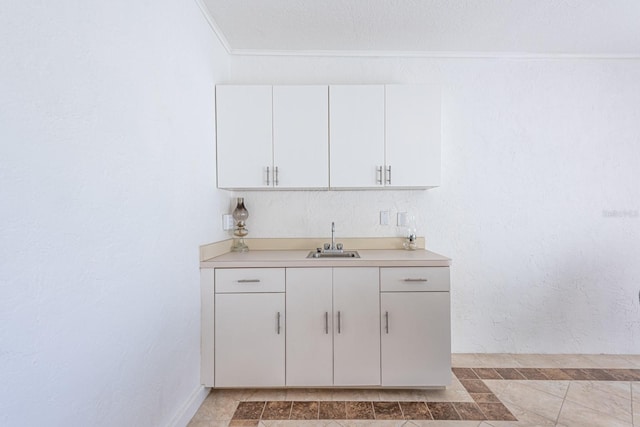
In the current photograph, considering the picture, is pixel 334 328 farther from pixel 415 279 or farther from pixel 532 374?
pixel 532 374

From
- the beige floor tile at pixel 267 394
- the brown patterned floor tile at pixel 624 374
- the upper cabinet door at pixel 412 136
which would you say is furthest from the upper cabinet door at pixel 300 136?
the brown patterned floor tile at pixel 624 374

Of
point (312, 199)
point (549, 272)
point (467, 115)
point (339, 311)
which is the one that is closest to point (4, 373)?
point (339, 311)

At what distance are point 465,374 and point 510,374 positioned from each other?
1.03ft

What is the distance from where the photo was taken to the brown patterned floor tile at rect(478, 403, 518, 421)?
1.79 metres

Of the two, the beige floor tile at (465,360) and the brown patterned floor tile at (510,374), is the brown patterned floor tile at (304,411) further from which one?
the brown patterned floor tile at (510,374)

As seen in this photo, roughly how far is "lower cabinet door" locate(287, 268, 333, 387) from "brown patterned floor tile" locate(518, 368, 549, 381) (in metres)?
1.42

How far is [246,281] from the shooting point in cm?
197

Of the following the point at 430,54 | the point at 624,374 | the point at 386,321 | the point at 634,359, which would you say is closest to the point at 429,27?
the point at 430,54

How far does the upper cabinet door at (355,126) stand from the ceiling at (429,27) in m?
0.42

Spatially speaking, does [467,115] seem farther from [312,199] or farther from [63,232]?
[63,232]

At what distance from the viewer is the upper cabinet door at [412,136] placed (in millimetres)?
2229

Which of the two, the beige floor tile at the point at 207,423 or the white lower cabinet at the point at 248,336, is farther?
the white lower cabinet at the point at 248,336

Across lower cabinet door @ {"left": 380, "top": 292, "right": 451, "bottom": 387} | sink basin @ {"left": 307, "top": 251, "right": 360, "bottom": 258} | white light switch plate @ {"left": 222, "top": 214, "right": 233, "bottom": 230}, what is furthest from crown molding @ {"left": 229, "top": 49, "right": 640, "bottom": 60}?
lower cabinet door @ {"left": 380, "top": 292, "right": 451, "bottom": 387}

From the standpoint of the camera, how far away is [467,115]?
8.36 ft
